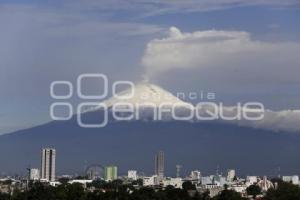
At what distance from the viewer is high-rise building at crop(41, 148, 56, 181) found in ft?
470

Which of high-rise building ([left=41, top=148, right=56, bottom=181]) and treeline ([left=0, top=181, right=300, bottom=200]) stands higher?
high-rise building ([left=41, top=148, right=56, bottom=181])

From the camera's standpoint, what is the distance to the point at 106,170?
149 m

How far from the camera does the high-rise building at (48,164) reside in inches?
5640

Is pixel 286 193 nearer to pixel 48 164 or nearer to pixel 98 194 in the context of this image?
pixel 98 194

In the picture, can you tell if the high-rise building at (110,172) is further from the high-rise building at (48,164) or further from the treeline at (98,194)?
the treeline at (98,194)

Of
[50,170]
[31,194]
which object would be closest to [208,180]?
[50,170]

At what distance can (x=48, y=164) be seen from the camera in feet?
479

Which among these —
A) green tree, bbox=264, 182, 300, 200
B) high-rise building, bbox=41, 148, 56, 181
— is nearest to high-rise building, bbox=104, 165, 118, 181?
high-rise building, bbox=41, 148, 56, 181

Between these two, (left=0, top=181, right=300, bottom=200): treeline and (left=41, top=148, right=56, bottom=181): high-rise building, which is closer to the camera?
(left=0, top=181, right=300, bottom=200): treeline

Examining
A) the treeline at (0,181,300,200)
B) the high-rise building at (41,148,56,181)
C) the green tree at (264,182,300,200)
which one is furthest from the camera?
the high-rise building at (41,148,56,181)

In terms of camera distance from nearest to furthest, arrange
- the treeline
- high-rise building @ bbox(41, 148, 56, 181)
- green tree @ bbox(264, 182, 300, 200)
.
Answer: green tree @ bbox(264, 182, 300, 200)
the treeline
high-rise building @ bbox(41, 148, 56, 181)

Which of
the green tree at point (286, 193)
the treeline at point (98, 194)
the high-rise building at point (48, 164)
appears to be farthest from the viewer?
the high-rise building at point (48, 164)

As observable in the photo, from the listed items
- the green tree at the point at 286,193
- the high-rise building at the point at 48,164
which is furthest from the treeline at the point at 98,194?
the high-rise building at the point at 48,164

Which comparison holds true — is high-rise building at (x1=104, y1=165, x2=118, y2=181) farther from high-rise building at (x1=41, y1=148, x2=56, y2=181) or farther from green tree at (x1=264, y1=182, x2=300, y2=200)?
green tree at (x1=264, y1=182, x2=300, y2=200)
